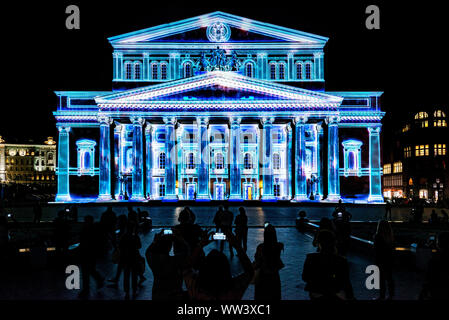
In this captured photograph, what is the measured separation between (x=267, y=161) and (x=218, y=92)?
10366 millimetres

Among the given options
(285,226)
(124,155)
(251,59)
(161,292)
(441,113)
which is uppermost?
(251,59)

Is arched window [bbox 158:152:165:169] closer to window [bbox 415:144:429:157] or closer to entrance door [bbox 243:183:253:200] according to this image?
entrance door [bbox 243:183:253:200]

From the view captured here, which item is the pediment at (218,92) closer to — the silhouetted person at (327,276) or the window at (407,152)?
the window at (407,152)

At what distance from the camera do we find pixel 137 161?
48.0 meters

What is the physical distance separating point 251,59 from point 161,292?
164ft

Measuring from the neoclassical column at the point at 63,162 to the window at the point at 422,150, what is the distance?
6092cm

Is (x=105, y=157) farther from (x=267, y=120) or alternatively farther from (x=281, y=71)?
(x=281, y=71)

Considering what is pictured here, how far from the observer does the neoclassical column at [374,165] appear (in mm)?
51562

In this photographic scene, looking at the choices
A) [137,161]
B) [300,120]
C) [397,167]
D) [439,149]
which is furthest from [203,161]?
[397,167]

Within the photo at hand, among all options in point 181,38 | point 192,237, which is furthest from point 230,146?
point 192,237

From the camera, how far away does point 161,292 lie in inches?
229

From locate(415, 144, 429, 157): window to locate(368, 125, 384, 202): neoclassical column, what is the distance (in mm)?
26464

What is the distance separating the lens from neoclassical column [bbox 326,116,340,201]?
48.6m
